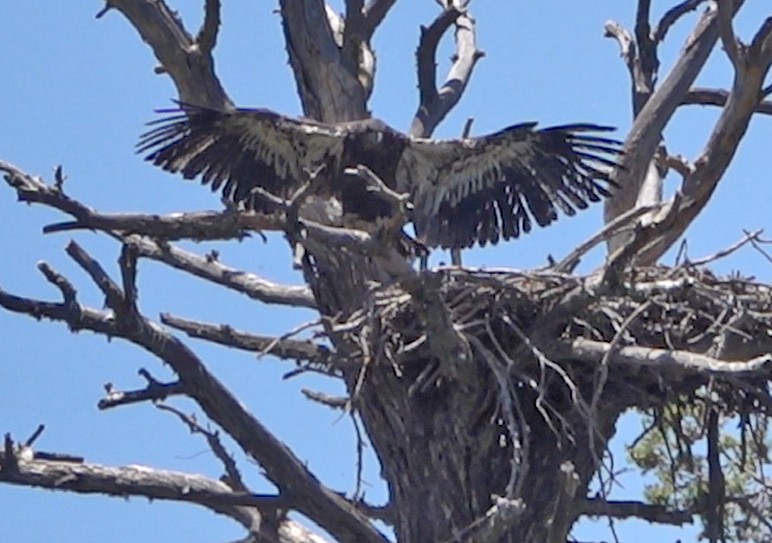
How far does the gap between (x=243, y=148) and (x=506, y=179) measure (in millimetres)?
1127

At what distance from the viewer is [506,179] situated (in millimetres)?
7062

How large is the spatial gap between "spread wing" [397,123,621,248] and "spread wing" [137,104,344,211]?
44 centimetres

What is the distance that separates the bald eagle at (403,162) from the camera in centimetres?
688

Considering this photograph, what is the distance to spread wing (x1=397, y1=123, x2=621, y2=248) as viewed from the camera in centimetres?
691

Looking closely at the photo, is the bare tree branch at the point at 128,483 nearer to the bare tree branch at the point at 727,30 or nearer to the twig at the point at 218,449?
the twig at the point at 218,449

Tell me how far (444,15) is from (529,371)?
8.72 feet

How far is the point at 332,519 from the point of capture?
5801mm

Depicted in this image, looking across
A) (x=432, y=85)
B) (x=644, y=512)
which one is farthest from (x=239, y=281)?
(x=644, y=512)

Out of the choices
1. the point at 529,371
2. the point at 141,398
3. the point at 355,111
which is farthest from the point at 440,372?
the point at 355,111

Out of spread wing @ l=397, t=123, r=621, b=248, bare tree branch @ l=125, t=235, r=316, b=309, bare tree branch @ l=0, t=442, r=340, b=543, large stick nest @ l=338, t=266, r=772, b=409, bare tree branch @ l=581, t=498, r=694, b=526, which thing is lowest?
bare tree branch @ l=0, t=442, r=340, b=543

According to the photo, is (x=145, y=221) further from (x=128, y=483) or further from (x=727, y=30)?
(x=727, y=30)

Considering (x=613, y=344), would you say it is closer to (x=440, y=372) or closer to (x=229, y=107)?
(x=440, y=372)

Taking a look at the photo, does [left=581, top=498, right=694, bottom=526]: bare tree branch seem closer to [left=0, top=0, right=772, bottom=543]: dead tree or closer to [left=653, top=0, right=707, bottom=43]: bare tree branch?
[left=0, top=0, right=772, bottom=543]: dead tree

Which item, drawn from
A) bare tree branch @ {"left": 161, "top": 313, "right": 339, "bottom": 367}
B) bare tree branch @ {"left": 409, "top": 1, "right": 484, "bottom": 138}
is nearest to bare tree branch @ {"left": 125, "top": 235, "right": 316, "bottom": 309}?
bare tree branch @ {"left": 161, "top": 313, "right": 339, "bottom": 367}
